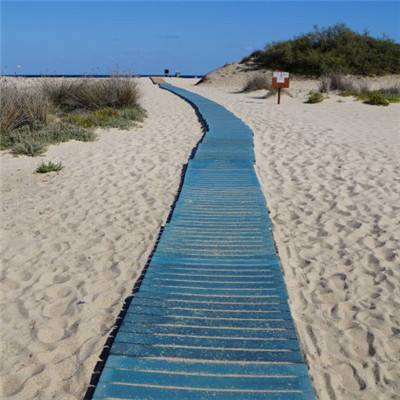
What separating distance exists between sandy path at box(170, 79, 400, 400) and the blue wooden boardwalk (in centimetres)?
20

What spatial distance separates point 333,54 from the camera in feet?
95.9

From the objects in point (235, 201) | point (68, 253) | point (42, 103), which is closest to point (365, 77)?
point (42, 103)

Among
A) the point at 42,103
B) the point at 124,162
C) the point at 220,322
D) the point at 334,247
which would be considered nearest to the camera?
the point at 220,322

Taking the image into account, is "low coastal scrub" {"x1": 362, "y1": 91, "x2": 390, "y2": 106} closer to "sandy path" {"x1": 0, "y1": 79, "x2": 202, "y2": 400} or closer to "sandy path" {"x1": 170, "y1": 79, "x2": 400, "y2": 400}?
"sandy path" {"x1": 170, "y1": 79, "x2": 400, "y2": 400}

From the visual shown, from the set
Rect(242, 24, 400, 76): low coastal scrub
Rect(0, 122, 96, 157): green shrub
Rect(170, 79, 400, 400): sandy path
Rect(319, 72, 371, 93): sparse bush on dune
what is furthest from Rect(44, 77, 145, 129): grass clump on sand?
Rect(242, 24, 400, 76): low coastal scrub

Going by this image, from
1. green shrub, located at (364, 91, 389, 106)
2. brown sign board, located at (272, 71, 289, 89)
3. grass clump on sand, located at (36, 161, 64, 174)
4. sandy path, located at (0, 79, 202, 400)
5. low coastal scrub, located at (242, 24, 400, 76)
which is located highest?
low coastal scrub, located at (242, 24, 400, 76)

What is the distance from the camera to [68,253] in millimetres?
4457

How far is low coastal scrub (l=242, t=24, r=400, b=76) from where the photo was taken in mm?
28234

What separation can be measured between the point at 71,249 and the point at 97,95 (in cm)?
935

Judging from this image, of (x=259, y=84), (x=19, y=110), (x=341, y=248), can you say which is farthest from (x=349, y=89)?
(x=341, y=248)

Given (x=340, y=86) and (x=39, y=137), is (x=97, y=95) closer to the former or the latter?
(x=39, y=137)

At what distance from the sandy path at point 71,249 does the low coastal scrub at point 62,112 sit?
66cm

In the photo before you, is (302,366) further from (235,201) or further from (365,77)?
(365,77)

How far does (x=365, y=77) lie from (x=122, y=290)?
89.7 ft
